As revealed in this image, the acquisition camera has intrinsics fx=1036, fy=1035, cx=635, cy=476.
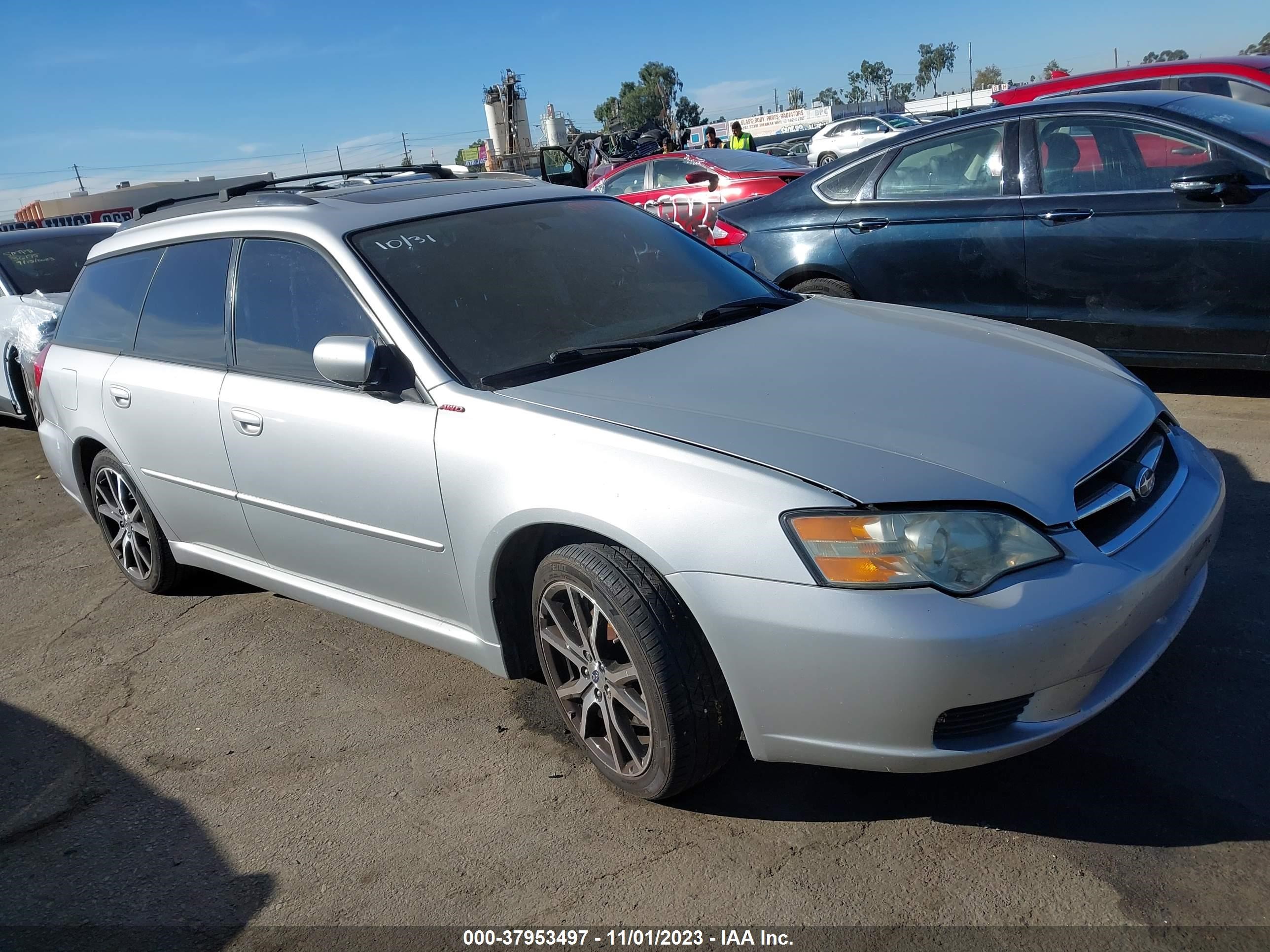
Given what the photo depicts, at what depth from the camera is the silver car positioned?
226 centimetres

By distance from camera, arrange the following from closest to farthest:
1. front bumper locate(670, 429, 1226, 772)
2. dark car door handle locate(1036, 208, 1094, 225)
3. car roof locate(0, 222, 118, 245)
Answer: front bumper locate(670, 429, 1226, 772)
dark car door handle locate(1036, 208, 1094, 225)
car roof locate(0, 222, 118, 245)

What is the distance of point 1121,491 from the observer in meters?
2.53

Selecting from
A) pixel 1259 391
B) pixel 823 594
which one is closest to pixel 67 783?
pixel 823 594

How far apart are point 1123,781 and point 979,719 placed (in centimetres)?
60

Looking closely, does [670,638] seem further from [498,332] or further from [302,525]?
[302,525]

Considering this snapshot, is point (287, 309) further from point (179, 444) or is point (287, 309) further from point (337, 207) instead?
point (179, 444)

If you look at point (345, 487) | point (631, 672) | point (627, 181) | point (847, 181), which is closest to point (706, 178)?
point (627, 181)

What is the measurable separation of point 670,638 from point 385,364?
121 cm

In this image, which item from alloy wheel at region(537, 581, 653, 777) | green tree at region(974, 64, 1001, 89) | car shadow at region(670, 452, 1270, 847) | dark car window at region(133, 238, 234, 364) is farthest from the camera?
green tree at region(974, 64, 1001, 89)

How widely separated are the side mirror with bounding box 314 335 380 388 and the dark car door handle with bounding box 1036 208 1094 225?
3773mm

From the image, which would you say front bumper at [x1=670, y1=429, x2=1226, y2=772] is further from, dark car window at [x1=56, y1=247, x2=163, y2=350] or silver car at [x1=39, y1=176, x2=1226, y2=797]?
dark car window at [x1=56, y1=247, x2=163, y2=350]

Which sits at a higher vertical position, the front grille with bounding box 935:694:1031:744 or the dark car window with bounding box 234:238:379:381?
the dark car window with bounding box 234:238:379:381

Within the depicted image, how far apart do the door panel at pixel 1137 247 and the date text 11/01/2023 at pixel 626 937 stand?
3966 millimetres

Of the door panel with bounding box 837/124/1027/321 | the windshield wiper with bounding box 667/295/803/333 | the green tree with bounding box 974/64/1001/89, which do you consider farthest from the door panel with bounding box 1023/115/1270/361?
the green tree with bounding box 974/64/1001/89
